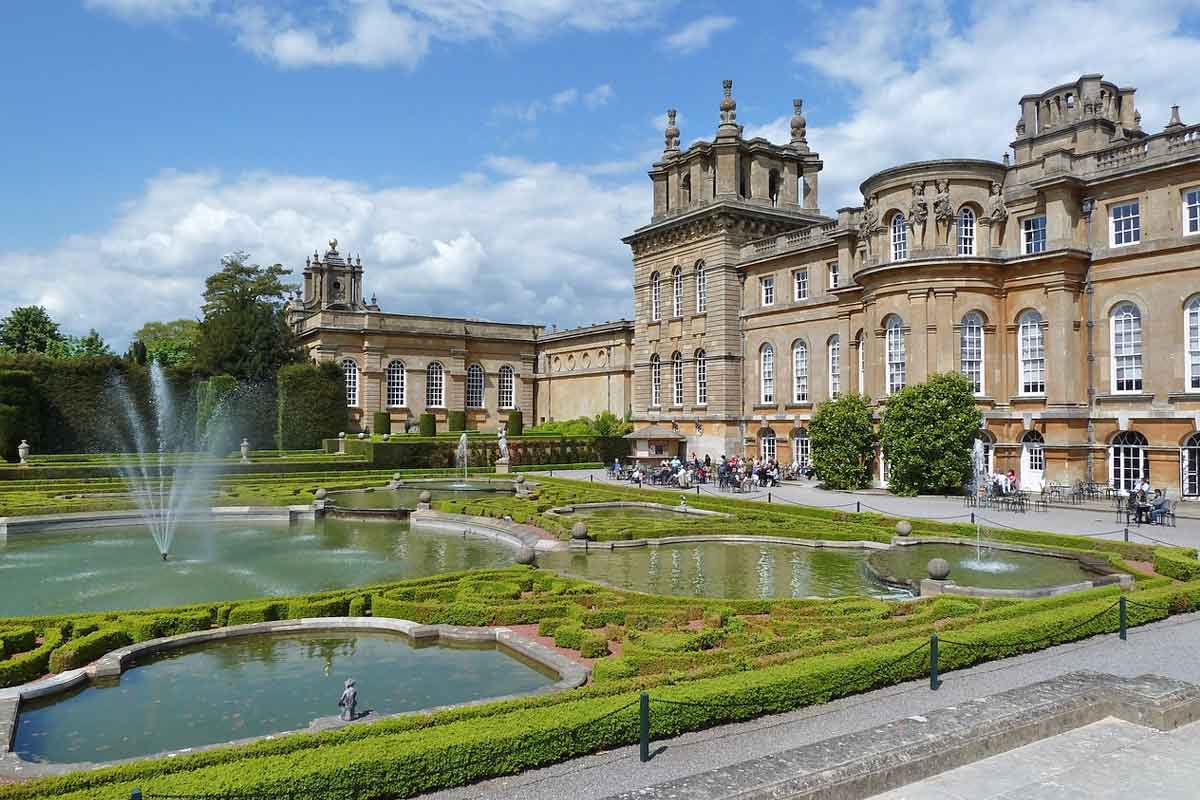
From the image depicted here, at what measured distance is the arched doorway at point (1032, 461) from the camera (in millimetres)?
29172

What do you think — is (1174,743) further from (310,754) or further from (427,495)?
(427,495)

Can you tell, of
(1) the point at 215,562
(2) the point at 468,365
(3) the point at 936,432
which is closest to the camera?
(1) the point at 215,562

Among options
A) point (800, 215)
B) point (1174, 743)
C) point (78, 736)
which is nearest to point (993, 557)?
point (1174, 743)

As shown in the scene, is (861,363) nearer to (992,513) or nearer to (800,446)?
(800,446)

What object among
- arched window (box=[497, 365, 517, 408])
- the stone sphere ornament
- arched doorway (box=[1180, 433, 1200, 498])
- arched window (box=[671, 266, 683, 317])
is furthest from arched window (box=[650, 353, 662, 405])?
the stone sphere ornament

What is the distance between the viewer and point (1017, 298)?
3012 cm

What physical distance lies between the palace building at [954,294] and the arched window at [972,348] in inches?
2.4

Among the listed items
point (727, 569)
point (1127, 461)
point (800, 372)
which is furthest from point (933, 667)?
point (800, 372)

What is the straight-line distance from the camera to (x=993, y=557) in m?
18.5

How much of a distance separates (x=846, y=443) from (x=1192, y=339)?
11.5 metres

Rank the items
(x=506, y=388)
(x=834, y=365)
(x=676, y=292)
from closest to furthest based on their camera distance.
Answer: (x=834, y=365), (x=676, y=292), (x=506, y=388)

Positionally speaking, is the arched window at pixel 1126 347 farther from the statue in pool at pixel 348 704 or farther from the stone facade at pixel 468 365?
the stone facade at pixel 468 365

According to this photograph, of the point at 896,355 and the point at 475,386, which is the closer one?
the point at 896,355

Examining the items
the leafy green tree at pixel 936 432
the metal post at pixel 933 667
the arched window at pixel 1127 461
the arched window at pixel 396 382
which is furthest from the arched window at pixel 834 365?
the arched window at pixel 396 382
